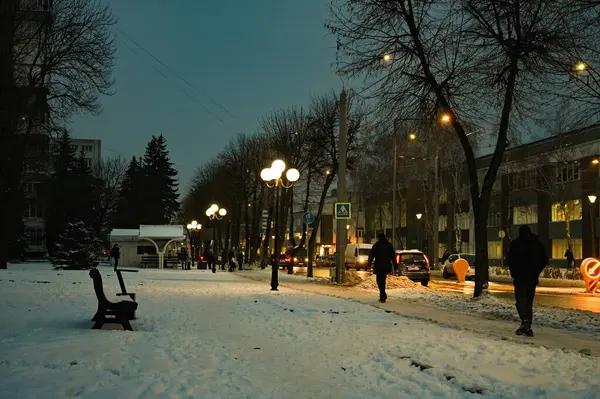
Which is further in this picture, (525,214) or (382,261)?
(525,214)

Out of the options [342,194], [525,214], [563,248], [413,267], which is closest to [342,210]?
Answer: [342,194]

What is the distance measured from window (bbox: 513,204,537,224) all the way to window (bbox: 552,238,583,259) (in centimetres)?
368

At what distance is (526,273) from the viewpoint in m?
11.6

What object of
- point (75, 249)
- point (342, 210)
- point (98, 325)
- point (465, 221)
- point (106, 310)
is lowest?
point (98, 325)

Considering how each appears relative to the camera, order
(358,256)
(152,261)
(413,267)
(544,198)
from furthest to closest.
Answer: (544,198), (152,261), (358,256), (413,267)

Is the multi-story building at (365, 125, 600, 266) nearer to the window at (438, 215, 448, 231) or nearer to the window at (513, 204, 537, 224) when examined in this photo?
the window at (513, 204, 537, 224)

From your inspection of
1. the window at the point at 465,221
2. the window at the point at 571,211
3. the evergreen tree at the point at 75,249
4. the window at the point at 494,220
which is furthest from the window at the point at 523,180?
the evergreen tree at the point at 75,249

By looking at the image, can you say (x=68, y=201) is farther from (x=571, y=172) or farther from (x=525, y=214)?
(x=571, y=172)

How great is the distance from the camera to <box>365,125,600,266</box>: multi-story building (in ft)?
173

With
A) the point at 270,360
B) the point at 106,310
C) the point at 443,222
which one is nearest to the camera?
the point at 270,360

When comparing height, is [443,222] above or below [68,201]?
below

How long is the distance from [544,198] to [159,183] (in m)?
55.9

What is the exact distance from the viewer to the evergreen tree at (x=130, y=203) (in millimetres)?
88312

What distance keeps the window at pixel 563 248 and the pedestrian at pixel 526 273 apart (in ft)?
164
